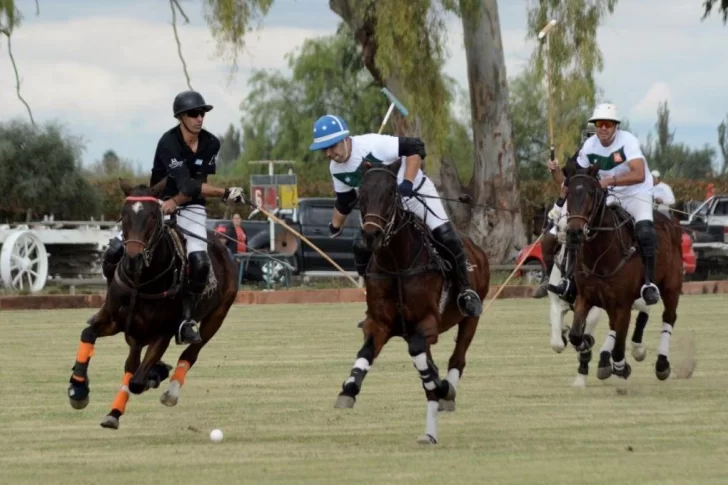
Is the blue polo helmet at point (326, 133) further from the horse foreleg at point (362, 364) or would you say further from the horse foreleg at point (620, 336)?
the horse foreleg at point (620, 336)

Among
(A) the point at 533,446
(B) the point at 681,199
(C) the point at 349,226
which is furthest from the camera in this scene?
(B) the point at 681,199

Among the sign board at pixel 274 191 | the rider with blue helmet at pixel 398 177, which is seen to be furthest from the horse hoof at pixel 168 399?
the sign board at pixel 274 191

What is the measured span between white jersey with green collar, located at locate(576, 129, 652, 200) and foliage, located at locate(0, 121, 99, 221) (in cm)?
2190

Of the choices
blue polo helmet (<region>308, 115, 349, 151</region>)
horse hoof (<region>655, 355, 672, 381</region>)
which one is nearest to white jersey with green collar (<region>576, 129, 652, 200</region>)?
horse hoof (<region>655, 355, 672, 381</region>)

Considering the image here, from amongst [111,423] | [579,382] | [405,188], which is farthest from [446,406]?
[579,382]

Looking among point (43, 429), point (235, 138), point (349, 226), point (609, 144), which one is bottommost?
point (235, 138)

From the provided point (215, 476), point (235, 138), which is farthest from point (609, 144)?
point (235, 138)

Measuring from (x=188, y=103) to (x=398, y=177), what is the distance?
1898 millimetres

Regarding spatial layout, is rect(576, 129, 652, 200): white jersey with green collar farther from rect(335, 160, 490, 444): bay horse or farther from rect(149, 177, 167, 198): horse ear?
rect(149, 177, 167, 198): horse ear

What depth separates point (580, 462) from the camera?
9641mm

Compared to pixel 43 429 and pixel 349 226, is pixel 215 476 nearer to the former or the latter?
pixel 43 429

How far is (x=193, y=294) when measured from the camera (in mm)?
12258

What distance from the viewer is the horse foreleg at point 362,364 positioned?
10.6m

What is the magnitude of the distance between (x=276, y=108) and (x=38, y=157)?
35560 millimetres
